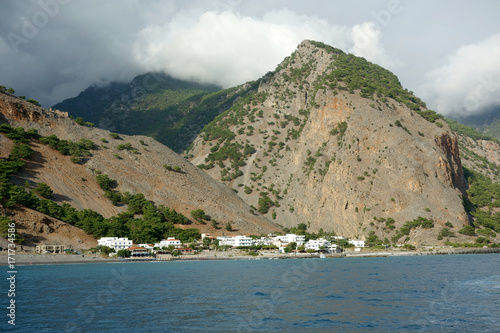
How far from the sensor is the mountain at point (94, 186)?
358 ft

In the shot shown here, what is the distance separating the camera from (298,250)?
130500 millimetres

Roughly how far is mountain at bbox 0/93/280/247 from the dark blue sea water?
5512 centimetres

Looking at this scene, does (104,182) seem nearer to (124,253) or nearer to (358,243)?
(124,253)

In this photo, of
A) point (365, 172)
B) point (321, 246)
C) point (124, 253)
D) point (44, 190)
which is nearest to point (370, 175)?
point (365, 172)

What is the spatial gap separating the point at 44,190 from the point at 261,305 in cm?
9762

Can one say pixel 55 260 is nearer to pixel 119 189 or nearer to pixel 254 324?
pixel 119 189

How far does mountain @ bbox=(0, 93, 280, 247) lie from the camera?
109000mm

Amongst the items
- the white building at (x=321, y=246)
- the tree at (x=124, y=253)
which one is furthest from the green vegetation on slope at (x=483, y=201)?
the tree at (x=124, y=253)

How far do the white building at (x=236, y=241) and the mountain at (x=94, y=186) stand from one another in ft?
31.1

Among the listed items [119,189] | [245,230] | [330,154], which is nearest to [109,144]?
[119,189]

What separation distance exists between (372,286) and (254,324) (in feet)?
81.4

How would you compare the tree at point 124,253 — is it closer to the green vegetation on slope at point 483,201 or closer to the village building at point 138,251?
the village building at point 138,251

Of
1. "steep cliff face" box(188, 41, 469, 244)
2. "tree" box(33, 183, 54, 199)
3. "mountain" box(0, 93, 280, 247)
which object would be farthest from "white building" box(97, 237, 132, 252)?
"steep cliff face" box(188, 41, 469, 244)

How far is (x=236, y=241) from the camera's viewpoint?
428 feet
